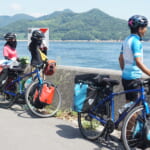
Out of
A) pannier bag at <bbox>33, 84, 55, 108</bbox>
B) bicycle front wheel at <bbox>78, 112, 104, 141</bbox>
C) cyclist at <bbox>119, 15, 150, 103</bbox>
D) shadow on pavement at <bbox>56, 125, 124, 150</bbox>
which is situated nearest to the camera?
cyclist at <bbox>119, 15, 150, 103</bbox>

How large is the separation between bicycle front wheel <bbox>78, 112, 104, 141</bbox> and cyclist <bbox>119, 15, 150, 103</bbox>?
74 cm

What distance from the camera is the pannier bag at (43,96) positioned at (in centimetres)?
604

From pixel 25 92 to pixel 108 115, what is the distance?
222 cm

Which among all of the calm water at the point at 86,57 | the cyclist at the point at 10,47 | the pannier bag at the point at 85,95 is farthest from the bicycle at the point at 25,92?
the pannier bag at the point at 85,95

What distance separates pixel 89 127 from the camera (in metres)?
4.98

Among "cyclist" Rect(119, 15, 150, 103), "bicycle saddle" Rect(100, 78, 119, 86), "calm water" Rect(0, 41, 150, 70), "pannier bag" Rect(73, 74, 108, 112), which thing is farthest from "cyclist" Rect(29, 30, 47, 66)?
"cyclist" Rect(119, 15, 150, 103)

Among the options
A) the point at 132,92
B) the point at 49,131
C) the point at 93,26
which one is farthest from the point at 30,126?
the point at 93,26

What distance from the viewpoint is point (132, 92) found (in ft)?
14.0

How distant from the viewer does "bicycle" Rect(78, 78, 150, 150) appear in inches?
156

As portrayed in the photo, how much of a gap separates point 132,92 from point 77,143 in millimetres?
1135

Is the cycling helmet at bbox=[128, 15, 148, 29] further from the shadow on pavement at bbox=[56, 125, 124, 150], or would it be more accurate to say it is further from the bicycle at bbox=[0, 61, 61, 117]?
the bicycle at bbox=[0, 61, 61, 117]

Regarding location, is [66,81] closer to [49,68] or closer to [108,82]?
[49,68]

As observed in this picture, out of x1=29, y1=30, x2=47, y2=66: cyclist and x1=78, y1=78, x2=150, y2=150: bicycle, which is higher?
x1=29, y1=30, x2=47, y2=66: cyclist

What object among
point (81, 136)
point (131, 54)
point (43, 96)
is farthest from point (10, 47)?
point (131, 54)
